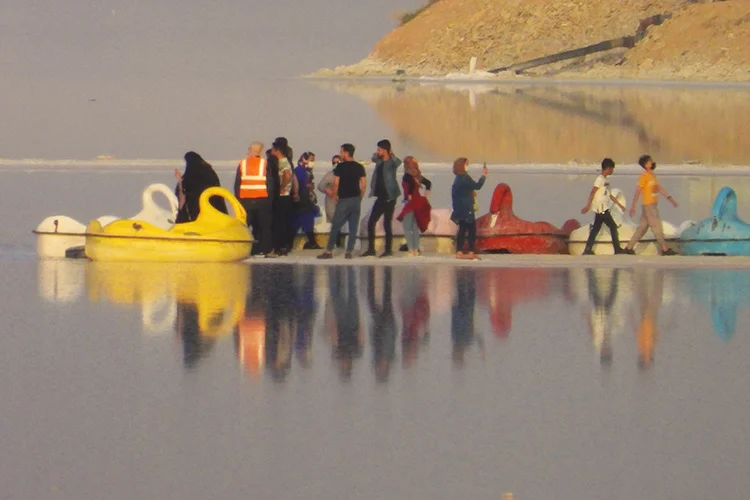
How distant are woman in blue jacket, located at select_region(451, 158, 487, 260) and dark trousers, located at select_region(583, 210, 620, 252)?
1.45 meters

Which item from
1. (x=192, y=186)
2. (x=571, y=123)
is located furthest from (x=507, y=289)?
(x=571, y=123)

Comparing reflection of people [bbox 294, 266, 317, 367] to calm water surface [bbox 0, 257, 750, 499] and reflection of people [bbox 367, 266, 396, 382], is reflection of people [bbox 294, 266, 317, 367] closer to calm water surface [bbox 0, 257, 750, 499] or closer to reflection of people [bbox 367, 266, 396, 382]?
calm water surface [bbox 0, 257, 750, 499]

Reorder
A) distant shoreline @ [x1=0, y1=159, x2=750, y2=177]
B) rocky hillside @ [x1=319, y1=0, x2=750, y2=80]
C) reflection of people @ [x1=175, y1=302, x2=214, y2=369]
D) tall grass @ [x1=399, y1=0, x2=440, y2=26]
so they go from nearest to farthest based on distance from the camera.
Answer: reflection of people @ [x1=175, y1=302, x2=214, y2=369], distant shoreline @ [x1=0, y1=159, x2=750, y2=177], rocky hillside @ [x1=319, y1=0, x2=750, y2=80], tall grass @ [x1=399, y1=0, x2=440, y2=26]

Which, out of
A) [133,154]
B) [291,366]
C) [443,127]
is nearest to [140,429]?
[291,366]

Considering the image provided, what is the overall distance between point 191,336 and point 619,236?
8.25m

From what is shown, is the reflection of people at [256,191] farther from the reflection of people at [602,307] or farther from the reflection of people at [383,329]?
the reflection of people at [602,307]

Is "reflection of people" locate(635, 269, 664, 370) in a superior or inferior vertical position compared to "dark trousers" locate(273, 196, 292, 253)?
inferior

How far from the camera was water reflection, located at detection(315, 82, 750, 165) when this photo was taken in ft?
158

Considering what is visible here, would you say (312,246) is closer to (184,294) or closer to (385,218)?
(385,218)

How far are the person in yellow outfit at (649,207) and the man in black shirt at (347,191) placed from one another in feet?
10.3

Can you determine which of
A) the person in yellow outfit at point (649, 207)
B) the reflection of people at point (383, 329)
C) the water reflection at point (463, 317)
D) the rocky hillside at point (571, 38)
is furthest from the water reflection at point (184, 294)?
the rocky hillside at point (571, 38)

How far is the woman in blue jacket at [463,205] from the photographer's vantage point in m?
19.8

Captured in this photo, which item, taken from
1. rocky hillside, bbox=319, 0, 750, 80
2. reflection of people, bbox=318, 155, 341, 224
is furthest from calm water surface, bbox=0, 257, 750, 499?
rocky hillside, bbox=319, 0, 750, 80

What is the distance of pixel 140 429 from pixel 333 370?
2301mm
